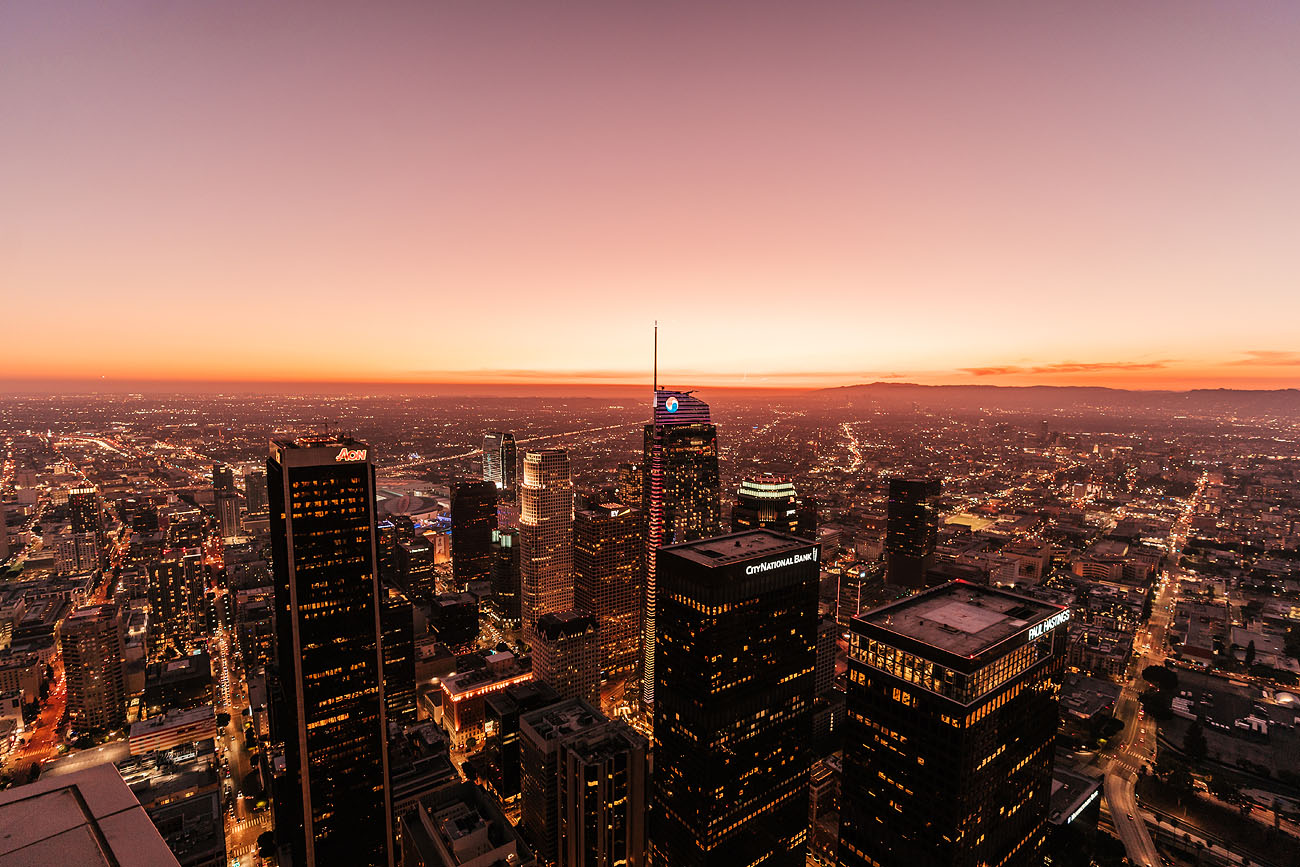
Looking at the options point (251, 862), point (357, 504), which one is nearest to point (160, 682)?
point (251, 862)

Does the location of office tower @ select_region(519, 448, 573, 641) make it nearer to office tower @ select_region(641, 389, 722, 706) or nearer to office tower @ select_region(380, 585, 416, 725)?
office tower @ select_region(641, 389, 722, 706)

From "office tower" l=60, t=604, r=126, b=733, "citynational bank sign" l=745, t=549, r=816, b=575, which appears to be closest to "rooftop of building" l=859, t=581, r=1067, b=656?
"citynational bank sign" l=745, t=549, r=816, b=575

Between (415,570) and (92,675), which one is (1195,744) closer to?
(415,570)

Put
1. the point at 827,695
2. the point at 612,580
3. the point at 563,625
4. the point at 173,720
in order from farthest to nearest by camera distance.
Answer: the point at 612,580, the point at 827,695, the point at 563,625, the point at 173,720

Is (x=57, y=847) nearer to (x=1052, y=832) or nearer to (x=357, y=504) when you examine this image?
(x=357, y=504)

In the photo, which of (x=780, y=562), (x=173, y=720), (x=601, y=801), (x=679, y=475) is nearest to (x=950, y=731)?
(x=780, y=562)

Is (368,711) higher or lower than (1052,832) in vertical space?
higher
